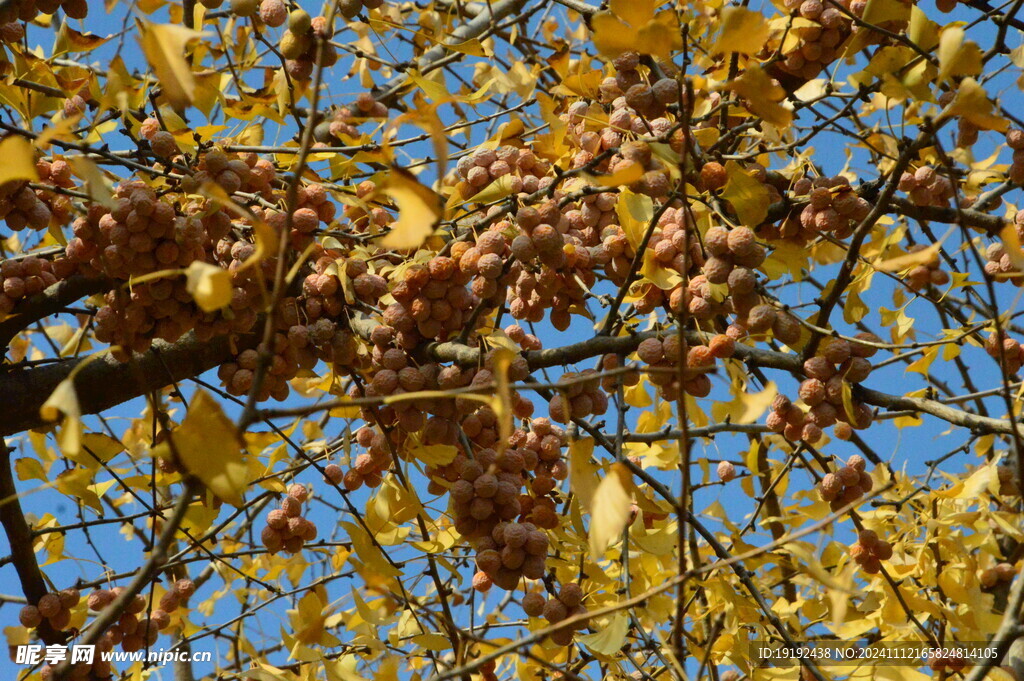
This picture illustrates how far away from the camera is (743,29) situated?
1170 mm

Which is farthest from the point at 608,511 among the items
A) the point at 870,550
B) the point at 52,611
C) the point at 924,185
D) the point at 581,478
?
the point at 52,611

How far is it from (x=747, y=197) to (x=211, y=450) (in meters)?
0.97

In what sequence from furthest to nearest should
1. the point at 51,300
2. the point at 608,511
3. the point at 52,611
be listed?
the point at 52,611
the point at 51,300
the point at 608,511

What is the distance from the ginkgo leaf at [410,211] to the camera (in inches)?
36.8

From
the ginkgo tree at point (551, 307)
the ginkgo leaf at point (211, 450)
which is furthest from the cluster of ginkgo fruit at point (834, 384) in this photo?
the ginkgo leaf at point (211, 450)

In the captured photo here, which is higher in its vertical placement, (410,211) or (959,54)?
(959,54)

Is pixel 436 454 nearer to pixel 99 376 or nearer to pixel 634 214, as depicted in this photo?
pixel 634 214

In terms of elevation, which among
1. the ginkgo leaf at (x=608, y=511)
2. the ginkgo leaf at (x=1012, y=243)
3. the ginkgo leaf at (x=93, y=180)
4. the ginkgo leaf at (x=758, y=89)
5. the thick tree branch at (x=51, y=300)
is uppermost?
the thick tree branch at (x=51, y=300)

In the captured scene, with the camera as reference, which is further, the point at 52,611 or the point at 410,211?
the point at 52,611

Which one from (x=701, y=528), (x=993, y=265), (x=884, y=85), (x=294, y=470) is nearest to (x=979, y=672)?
(x=701, y=528)

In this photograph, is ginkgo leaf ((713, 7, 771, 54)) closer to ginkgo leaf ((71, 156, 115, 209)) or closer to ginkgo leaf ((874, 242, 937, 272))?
ginkgo leaf ((874, 242, 937, 272))

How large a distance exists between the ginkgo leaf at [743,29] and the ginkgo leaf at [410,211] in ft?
1.54

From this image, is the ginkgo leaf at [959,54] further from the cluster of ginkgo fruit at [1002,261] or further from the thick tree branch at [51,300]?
the thick tree branch at [51,300]

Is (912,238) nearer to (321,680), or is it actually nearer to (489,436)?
(489,436)
